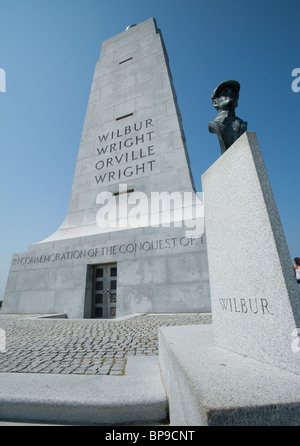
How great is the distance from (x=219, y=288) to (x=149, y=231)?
540 centimetres

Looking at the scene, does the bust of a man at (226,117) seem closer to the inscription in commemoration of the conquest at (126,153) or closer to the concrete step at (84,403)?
the concrete step at (84,403)

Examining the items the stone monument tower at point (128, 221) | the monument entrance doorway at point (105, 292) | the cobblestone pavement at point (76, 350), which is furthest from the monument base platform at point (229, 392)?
the monument entrance doorway at point (105, 292)

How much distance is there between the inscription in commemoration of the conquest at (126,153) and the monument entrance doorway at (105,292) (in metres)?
4.04

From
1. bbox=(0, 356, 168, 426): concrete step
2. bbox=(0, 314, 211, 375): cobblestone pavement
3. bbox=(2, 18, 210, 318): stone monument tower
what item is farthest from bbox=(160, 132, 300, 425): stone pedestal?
bbox=(2, 18, 210, 318): stone monument tower

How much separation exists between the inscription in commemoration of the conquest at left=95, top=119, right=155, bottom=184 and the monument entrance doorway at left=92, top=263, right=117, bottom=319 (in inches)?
159

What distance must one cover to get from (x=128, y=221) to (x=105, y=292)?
258 cm

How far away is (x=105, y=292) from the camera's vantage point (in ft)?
26.1

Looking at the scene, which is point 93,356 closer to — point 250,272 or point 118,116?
point 250,272

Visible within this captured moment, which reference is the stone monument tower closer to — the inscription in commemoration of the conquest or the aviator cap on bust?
the inscription in commemoration of the conquest

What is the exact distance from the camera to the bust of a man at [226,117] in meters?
2.82

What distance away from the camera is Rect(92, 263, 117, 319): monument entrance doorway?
25.5ft
